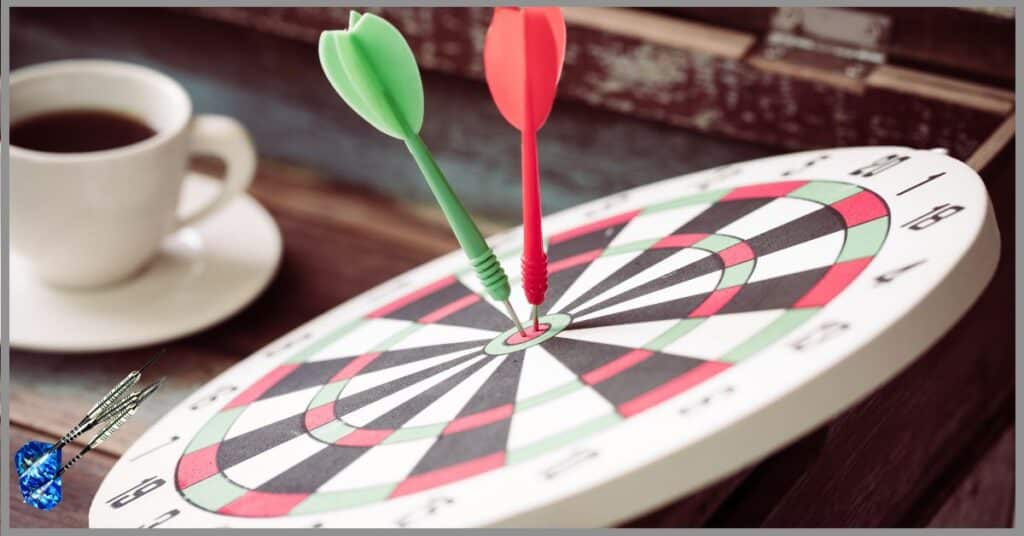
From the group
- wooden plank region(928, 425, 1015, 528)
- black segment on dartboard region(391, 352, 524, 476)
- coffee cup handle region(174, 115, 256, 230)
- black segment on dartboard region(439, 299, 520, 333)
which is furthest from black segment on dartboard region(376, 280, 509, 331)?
wooden plank region(928, 425, 1015, 528)

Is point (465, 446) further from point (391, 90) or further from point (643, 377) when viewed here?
point (391, 90)

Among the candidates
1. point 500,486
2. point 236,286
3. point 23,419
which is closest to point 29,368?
point 23,419

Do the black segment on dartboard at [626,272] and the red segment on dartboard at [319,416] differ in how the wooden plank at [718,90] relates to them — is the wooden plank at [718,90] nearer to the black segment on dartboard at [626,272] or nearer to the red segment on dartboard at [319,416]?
the black segment on dartboard at [626,272]

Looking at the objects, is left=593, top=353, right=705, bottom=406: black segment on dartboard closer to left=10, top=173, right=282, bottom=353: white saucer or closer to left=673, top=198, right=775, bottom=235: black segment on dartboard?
left=673, top=198, right=775, bottom=235: black segment on dartboard

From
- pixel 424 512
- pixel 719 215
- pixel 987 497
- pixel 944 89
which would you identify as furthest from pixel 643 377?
pixel 987 497

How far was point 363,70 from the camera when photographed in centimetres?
71

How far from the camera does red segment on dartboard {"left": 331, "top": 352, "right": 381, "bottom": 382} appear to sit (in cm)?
82

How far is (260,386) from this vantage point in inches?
34.3

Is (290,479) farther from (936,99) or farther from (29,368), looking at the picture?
(936,99)

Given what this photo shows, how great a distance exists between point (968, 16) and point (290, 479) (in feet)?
2.28

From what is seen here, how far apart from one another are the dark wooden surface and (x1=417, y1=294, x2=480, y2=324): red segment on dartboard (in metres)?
0.26

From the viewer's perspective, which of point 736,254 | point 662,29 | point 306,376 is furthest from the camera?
point 662,29

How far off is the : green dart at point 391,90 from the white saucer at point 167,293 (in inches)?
17.2

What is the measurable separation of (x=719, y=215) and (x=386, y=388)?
248mm
